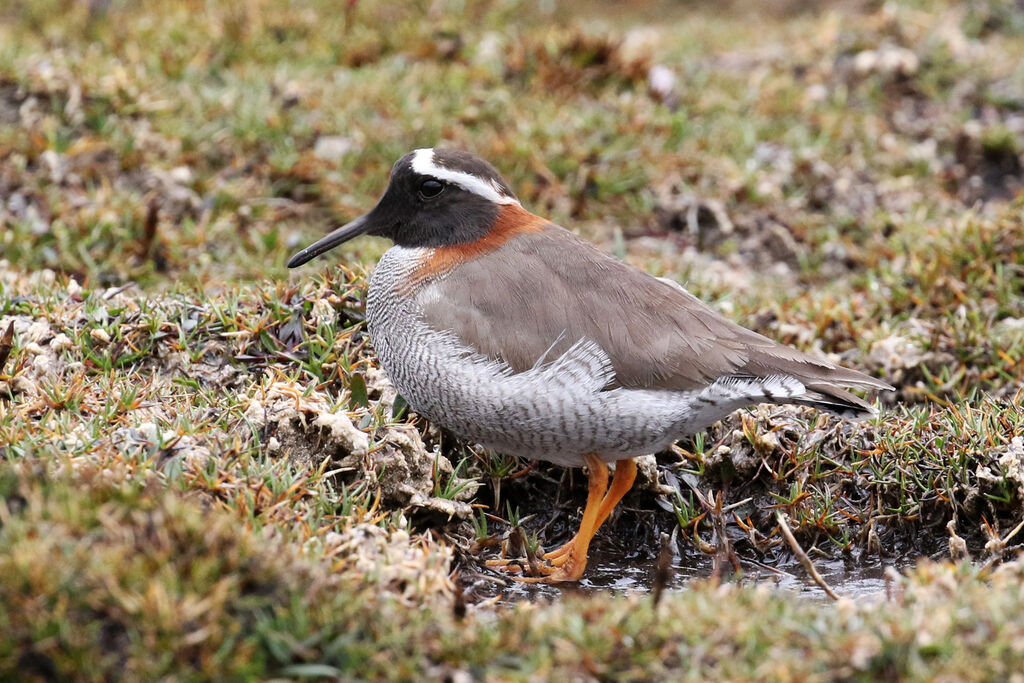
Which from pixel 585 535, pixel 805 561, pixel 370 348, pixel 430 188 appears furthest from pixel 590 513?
pixel 430 188

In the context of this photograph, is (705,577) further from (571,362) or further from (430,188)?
(430,188)

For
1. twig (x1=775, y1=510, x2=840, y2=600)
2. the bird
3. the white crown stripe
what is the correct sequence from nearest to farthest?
twig (x1=775, y1=510, x2=840, y2=600) → the bird → the white crown stripe

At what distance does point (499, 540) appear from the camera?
5.50 meters

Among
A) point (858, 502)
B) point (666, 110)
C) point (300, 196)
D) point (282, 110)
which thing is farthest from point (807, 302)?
point (282, 110)

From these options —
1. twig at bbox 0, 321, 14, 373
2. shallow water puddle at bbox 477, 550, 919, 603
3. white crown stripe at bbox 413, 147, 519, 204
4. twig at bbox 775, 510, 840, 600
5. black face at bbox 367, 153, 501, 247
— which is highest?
white crown stripe at bbox 413, 147, 519, 204

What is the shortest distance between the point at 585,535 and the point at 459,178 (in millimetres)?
1941

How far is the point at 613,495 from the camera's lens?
561cm

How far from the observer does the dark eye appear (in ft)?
19.6

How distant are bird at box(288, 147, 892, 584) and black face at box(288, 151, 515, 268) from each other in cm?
15

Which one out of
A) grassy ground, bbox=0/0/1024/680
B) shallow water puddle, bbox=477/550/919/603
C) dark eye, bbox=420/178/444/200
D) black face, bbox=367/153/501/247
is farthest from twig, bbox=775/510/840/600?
dark eye, bbox=420/178/444/200

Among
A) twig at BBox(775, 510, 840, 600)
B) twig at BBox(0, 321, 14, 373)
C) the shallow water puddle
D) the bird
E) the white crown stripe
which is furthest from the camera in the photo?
the white crown stripe

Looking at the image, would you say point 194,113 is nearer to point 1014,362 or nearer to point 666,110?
point 666,110

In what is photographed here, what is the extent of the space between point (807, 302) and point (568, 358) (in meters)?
3.13

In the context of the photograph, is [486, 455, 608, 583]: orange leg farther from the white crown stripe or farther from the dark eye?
the dark eye
